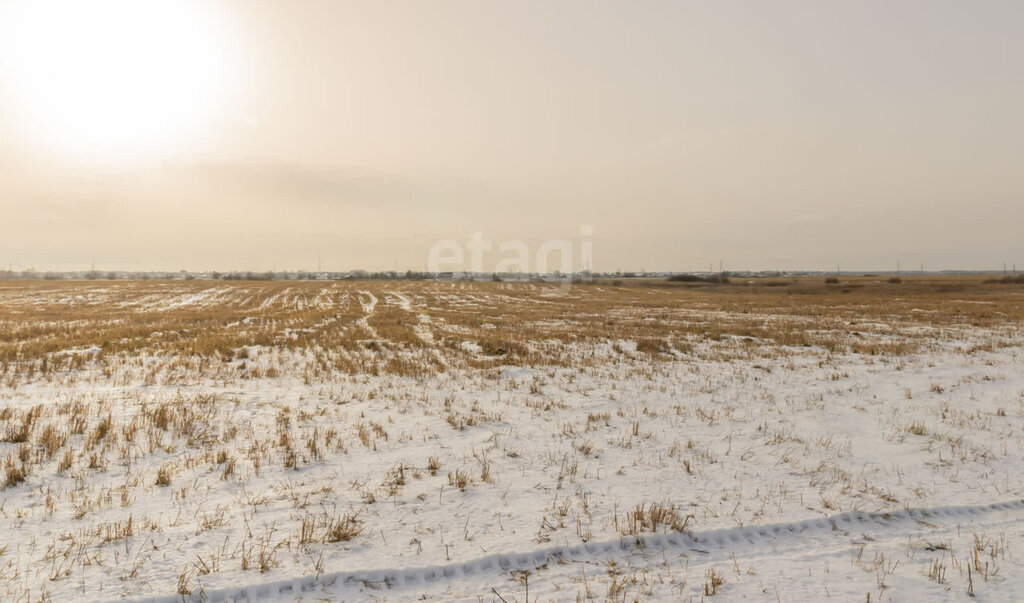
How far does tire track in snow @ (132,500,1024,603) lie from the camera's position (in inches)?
152

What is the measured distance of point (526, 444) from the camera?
7.45 meters

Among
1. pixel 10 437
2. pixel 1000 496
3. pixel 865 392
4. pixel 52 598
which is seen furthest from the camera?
pixel 865 392

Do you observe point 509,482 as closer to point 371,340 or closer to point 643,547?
point 643,547

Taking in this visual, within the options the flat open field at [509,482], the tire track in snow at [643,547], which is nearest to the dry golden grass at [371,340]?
the flat open field at [509,482]

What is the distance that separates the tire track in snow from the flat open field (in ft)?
0.08

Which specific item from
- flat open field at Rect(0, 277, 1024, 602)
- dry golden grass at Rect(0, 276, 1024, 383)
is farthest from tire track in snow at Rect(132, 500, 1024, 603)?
dry golden grass at Rect(0, 276, 1024, 383)

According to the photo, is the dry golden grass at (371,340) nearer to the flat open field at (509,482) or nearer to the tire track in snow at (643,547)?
the flat open field at (509,482)

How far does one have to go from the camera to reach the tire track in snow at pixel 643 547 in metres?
3.87

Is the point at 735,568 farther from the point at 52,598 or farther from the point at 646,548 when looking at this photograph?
the point at 52,598

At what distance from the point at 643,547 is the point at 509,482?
2.00 metres

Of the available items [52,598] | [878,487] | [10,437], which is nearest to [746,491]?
[878,487]

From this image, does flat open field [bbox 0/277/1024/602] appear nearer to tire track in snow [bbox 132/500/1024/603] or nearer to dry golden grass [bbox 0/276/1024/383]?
tire track in snow [bbox 132/500/1024/603]

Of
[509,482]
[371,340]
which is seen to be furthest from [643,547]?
[371,340]

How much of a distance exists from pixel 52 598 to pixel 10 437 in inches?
221
